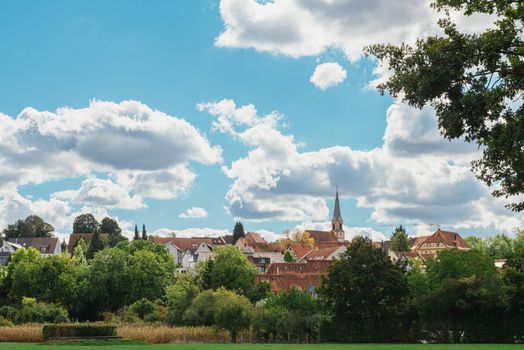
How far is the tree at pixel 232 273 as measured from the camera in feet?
259

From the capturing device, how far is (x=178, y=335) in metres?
52.2

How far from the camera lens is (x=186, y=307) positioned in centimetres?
6488

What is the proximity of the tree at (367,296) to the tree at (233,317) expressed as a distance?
21.6 ft

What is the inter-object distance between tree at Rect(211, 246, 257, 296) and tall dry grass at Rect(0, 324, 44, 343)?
29.4m

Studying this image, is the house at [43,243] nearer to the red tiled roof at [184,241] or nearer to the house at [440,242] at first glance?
the red tiled roof at [184,241]

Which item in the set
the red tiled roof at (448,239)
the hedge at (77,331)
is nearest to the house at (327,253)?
the red tiled roof at (448,239)

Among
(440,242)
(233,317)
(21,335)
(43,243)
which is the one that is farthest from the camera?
(440,242)

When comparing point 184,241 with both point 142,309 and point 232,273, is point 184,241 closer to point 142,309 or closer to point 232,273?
point 232,273

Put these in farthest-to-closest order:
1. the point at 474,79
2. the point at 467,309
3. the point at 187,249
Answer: the point at 187,249 → the point at 467,309 → the point at 474,79

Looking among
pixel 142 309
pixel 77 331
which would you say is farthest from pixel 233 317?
pixel 142 309

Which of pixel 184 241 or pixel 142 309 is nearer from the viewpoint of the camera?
pixel 142 309

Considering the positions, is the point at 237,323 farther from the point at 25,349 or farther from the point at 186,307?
the point at 25,349

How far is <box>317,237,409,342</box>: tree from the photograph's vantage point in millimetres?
51812

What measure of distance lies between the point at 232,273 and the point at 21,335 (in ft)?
107
